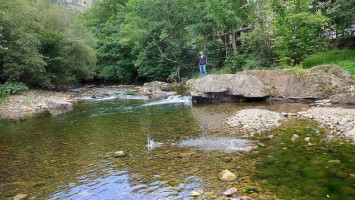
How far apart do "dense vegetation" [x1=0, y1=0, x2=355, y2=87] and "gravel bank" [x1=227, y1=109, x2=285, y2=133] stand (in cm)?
964

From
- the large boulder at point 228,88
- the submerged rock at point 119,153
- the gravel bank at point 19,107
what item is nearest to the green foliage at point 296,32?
the large boulder at point 228,88

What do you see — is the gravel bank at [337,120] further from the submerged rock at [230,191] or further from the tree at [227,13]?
the tree at [227,13]

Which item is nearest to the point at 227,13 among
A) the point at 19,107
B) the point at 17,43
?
the point at 17,43

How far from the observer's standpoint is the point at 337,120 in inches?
310

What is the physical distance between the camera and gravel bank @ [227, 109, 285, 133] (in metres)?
8.02

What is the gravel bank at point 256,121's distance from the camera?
8016 mm

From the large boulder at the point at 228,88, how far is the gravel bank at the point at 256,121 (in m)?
4.46

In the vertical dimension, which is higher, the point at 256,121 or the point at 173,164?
the point at 256,121

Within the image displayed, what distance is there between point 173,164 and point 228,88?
9.87 meters

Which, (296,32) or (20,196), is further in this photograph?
(296,32)

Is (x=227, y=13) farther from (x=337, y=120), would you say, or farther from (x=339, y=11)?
(x=337, y=120)

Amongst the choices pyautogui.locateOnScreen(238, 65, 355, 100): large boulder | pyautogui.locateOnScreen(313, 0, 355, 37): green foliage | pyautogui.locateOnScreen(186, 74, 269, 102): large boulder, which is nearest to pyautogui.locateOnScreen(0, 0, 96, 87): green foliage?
pyautogui.locateOnScreen(186, 74, 269, 102): large boulder

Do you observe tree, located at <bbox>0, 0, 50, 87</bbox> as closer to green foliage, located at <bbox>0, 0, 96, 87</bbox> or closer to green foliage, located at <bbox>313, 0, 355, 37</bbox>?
green foliage, located at <bbox>0, 0, 96, 87</bbox>

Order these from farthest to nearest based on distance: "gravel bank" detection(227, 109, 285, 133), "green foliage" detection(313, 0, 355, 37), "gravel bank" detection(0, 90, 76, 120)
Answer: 1. "green foliage" detection(313, 0, 355, 37)
2. "gravel bank" detection(0, 90, 76, 120)
3. "gravel bank" detection(227, 109, 285, 133)
